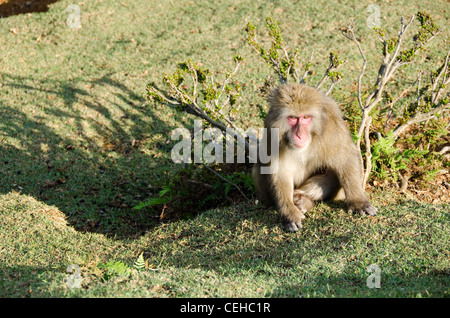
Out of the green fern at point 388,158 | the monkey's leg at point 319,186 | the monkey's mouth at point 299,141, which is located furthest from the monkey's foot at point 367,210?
the monkey's mouth at point 299,141

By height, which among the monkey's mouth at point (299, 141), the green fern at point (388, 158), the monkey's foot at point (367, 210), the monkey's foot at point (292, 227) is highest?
the monkey's mouth at point (299, 141)

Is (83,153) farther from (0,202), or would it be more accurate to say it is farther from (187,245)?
(187,245)

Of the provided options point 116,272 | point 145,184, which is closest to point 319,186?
point 116,272

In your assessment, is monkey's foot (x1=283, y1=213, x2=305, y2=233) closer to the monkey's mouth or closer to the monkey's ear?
the monkey's mouth

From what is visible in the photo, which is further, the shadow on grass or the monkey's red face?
the shadow on grass

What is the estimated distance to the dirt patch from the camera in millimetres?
12312

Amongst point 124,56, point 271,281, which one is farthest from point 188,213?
point 124,56

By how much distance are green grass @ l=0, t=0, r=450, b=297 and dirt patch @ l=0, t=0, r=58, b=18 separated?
651 mm

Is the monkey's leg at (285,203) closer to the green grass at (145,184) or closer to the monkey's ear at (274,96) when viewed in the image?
the green grass at (145,184)

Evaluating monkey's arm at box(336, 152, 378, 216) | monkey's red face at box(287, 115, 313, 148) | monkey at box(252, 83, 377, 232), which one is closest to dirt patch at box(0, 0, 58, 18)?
monkey at box(252, 83, 377, 232)

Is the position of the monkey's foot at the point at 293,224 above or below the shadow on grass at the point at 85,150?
below

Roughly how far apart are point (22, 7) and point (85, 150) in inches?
271

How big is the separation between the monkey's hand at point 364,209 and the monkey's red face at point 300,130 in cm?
104

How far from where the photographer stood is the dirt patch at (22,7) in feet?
40.4
